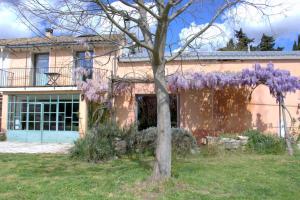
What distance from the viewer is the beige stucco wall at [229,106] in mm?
17547

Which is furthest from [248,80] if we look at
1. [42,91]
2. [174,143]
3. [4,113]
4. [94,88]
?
[4,113]

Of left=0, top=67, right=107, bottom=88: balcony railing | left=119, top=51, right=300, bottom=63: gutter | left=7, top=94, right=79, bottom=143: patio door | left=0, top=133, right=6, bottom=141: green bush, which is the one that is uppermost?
left=119, top=51, right=300, bottom=63: gutter

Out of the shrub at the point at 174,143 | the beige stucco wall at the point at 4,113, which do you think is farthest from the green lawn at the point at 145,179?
the beige stucco wall at the point at 4,113

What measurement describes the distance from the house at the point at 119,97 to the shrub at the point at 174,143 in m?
3.57

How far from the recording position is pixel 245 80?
16.2m

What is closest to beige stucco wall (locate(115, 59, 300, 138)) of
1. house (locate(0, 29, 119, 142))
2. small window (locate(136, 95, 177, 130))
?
small window (locate(136, 95, 177, 130))

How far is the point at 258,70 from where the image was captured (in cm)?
1587

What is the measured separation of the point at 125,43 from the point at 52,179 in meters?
3.64

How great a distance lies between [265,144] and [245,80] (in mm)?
3472

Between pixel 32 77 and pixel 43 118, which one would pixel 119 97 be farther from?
pixel 32 77

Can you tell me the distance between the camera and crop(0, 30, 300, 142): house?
58.0ft

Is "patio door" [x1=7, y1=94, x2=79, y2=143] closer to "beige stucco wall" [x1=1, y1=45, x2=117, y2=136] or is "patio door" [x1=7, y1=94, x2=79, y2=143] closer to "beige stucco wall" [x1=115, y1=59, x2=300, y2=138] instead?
"beige stucco wall" [x1=1, y1=45, x2=117, y2=136]

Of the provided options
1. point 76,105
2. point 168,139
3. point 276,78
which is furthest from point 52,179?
point 76,105

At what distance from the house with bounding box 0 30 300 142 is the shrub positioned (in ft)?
11.7
